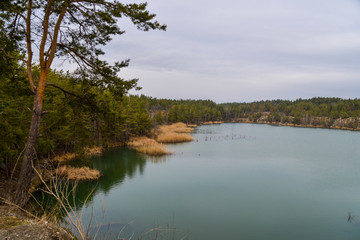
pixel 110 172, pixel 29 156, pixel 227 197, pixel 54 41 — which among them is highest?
pixel 54 41

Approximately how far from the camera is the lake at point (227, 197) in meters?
9.45

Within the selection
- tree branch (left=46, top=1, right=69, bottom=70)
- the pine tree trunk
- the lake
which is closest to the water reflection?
the lake

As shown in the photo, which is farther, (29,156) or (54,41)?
(54,41)

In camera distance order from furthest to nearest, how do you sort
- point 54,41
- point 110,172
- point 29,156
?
point 110,172, point 54,41, point 29,156

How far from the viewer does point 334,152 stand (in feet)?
89.9

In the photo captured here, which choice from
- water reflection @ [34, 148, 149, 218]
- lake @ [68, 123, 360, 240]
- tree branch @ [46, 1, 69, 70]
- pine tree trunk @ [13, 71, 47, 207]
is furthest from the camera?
water reflection @ [34, 148, 149, 218]

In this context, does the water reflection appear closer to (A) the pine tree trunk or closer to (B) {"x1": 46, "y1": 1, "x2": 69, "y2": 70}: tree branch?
(A) the pine tree trunk

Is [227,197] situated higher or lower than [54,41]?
lower

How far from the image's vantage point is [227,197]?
12992 mm

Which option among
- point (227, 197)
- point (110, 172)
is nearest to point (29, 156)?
point (227, 197)

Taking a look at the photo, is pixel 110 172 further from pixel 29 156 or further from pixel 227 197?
pixel 29 156

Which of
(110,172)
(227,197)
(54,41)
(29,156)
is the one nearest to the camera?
(29,156)

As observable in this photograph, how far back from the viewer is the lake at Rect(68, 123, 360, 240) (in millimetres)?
9445

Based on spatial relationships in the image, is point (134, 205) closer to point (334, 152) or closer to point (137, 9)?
point (137, 9)
